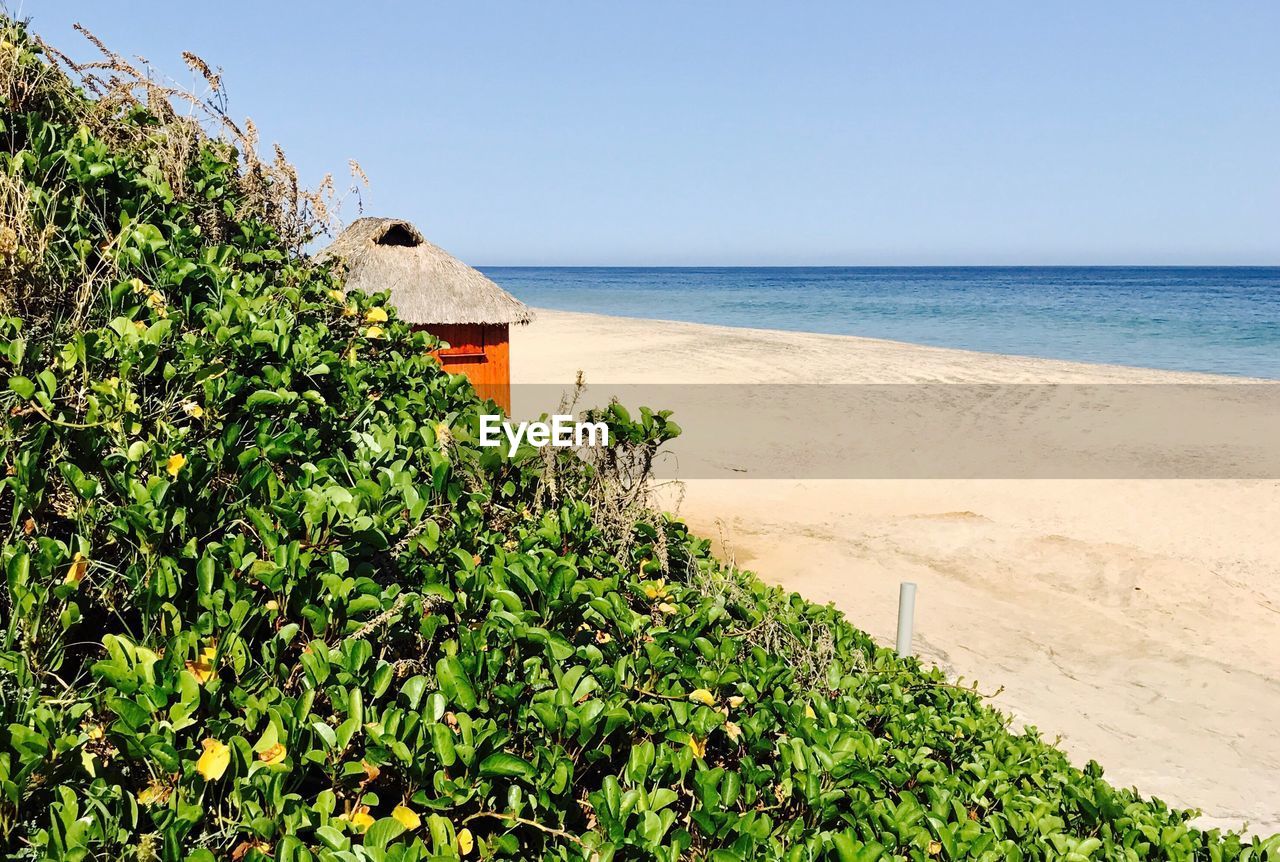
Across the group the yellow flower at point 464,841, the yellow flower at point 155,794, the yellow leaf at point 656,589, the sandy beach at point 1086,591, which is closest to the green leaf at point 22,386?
the yellow flower at point 155,794

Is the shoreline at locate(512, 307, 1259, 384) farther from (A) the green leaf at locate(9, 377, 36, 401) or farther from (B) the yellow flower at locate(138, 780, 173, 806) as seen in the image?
(B) the yellow flower at locate(138, 780, 173, 806)

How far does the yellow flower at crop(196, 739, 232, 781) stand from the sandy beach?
284cm

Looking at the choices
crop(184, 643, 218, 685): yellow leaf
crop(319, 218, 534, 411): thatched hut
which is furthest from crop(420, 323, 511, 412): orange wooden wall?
crop(184, 643, 218, 685): yellow leaf

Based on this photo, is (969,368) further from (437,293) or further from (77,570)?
(77,570)

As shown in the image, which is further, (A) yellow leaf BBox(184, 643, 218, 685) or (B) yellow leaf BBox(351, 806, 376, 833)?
(A) yellow leaf BBox(184, 643, 218, 685)

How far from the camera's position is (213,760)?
5.06 ft

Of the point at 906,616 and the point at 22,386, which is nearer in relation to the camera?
the point at 22,386

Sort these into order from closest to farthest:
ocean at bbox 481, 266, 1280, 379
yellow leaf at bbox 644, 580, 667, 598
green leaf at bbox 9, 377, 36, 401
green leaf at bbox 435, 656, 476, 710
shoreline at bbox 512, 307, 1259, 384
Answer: green leaf at bbox 435, 656, 476, 710, green leaf at bbox 9, 377, 36, 401, yellow leaf at bbox 644, 580, 667, 598, shoreline at bbox 512, 307, 1259, 384, ocean at bbox 481, 266, 1280, 379

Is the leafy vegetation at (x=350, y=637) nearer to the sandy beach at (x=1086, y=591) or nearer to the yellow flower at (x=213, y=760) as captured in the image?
the yellow flower at (x=213, y=760)

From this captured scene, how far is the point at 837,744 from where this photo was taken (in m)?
2.04

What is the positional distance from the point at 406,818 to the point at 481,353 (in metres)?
10.4

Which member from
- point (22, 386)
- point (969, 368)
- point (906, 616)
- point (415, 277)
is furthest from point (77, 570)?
point (969, 368)

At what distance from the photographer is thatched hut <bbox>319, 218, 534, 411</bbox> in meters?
11.3

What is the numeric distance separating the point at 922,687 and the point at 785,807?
1.37m
